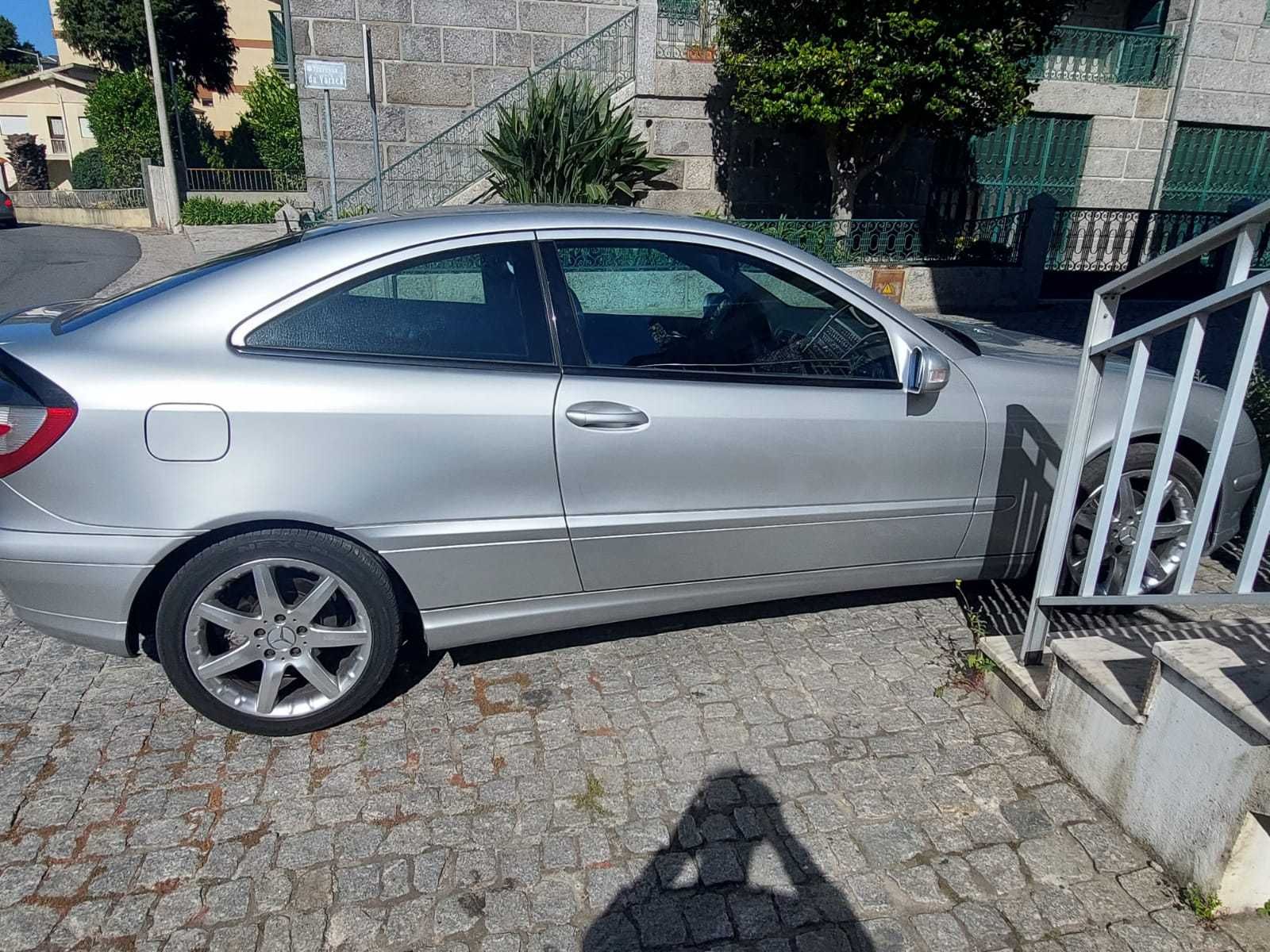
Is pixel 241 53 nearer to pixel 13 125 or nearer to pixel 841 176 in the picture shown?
pixel 13 125

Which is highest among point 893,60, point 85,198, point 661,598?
point 893,60

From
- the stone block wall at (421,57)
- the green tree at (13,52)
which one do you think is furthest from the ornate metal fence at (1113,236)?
the green tree at (13,52)

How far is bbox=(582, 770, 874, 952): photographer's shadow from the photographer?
90.0 inches

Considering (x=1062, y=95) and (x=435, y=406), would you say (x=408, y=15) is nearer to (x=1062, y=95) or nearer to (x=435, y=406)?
(x=1062, y=95)

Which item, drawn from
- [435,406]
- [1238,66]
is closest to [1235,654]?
[435,406]

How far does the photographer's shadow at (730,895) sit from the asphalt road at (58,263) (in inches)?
371

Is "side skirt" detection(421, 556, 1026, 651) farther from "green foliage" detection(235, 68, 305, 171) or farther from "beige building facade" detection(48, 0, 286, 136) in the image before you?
"beige building facade" detection(48, 0, 286, 136)

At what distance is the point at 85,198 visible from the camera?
2773 centimetres

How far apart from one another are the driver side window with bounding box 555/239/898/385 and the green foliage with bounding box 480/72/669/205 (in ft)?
24.1

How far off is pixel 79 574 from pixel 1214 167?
66.3 feet

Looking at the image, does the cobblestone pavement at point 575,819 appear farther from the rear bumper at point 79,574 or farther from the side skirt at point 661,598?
the rear bumper at point 79,574

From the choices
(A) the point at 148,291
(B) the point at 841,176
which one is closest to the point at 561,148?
(B) the point at 841,176

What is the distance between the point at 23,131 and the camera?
4191 centimetres

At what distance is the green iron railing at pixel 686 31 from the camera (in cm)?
1277
